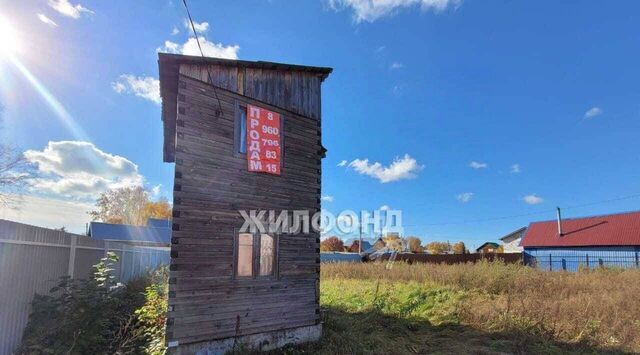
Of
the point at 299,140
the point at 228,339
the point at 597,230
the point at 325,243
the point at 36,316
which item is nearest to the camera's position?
the point at 36,316

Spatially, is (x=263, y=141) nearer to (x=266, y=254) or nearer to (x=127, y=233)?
(x=266, y=254)

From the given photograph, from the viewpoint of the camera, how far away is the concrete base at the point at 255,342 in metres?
6.97

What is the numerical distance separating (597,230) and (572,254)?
98.9 inches

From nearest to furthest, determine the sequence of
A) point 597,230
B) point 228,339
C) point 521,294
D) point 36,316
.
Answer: point 36,316, point 228,339, point 521,294, point 597,230

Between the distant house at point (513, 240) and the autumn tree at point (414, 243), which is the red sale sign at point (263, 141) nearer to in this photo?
the distant house at point (513, 240)

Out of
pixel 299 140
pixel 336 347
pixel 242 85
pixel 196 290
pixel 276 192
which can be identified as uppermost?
pixel 242 85

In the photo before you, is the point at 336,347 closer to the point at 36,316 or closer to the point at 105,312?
the point at 105,312

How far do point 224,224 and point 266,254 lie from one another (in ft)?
3.99

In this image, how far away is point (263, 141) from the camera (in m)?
8.42

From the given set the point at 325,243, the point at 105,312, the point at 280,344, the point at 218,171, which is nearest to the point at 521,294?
the point at 280,344

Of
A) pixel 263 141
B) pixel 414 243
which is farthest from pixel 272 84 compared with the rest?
pixel 414 243

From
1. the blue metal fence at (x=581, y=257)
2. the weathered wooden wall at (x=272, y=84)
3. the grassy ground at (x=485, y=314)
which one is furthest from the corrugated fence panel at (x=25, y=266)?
the blue metal fence at (x=581, y=257)

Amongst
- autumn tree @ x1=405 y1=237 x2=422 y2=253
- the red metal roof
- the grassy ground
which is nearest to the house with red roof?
the red metal roof

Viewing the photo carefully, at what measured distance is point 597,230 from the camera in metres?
29.2
